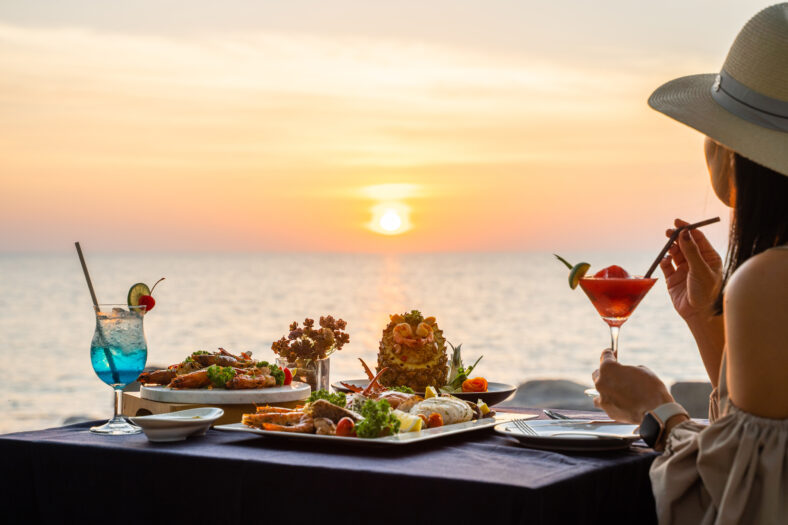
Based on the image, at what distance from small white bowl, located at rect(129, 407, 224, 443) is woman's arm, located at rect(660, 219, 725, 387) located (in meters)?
1.53

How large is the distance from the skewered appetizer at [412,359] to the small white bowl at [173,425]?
3.10 ft

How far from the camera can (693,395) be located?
1027 cm

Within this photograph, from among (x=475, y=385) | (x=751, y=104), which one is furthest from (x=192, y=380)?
(x=751, y=104)

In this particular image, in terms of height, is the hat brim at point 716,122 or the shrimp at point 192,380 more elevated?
the hat brim at point 716,122

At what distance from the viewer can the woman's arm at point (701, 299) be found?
9.60ft

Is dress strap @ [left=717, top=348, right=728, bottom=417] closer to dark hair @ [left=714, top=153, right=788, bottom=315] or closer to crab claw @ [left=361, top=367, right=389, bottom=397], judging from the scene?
dark hair @ [left=714, top=153, right=788, bottom=315]

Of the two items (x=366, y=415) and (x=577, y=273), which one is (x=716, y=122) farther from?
(x=366, y=415)

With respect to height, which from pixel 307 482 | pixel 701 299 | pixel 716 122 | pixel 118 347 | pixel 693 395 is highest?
pixel 716 122

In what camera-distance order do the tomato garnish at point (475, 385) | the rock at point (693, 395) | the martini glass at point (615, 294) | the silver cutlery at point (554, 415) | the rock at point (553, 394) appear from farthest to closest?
the rock at point (553, 394) < the rock at point (693, 395) < the tomato garnish at point (475, 385) < the silver cutlery at point (554, 415) < the martini glass at point (615, 294)

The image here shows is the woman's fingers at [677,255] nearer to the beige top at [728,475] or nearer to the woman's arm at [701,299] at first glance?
the woman's arm at [701,299]

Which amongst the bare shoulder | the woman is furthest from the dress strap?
the bare shoulder

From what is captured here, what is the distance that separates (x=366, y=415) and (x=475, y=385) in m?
0.93

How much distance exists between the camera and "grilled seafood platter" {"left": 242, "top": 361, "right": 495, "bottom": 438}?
8.05 ft

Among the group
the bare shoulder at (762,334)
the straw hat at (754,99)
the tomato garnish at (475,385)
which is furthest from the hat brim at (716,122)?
the tomato garnish at (475,385)
